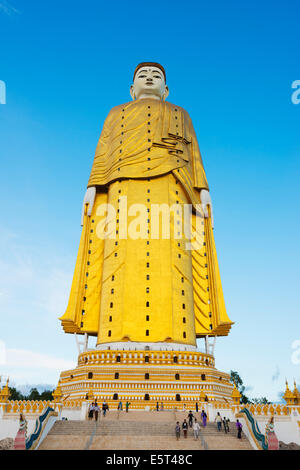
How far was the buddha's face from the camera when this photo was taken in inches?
1642

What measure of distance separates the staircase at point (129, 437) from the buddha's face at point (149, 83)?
34.0 m

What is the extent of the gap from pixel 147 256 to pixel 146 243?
3.92 ft

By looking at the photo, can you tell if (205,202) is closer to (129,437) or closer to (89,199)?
(89,199)

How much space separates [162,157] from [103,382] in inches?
760

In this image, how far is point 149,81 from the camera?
137 feet

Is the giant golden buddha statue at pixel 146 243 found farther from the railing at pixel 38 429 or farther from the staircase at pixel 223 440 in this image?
the railing at pixel 38 429

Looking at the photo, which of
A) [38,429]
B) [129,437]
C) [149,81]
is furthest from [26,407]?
[149,81]

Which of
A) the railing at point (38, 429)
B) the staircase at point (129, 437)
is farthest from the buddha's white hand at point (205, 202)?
the railing at point (38, 429)

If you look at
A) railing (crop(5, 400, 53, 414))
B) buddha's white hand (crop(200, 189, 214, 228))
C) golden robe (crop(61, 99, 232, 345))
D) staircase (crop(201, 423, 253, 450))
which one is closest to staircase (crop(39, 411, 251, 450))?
staircase (crop(201, 423, 253, 450))

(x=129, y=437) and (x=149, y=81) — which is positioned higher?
(x=149, y=81)

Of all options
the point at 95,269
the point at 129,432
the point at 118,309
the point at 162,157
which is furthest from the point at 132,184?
the point at 129,432

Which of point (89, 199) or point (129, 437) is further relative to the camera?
point (89, 199)

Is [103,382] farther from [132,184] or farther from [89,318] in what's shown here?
[132,184]

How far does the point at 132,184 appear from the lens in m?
34.9
